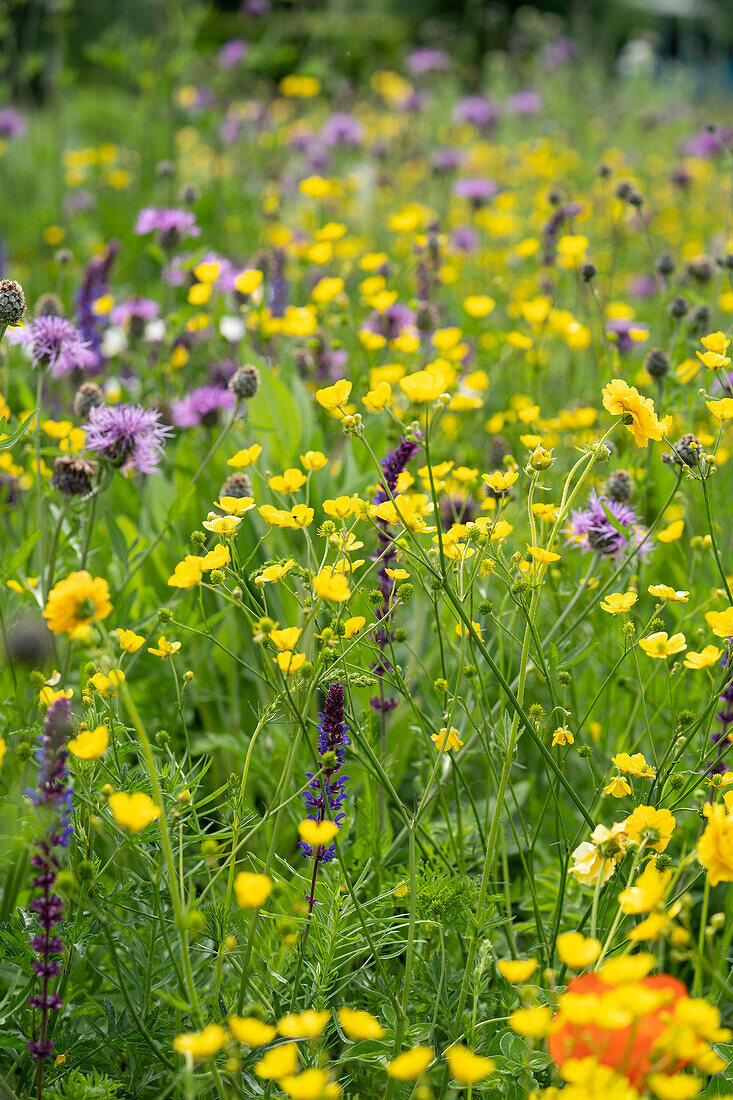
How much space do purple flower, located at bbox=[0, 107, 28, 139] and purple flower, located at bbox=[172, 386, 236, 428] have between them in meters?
3.90

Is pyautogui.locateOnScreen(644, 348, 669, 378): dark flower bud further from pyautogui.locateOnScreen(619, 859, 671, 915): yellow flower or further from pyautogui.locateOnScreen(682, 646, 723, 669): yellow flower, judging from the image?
pyautogui.locateOnScreen(619, 859, 671, 915): yellow flower

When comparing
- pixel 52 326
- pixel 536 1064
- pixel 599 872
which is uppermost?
pixel 52 326

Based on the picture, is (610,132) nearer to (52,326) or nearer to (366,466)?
(366,466)

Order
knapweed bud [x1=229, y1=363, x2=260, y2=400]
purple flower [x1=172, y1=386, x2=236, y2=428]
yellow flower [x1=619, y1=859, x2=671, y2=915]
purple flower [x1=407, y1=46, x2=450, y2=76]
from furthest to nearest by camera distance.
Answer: purple flower [x1=407, y1=46, x2=450, y2=76] < purple flower [x1=172, y1=386, x2=236, y2=428] < knapweed bud [x1=229, y1=363, x2=260, y2=400] < yellow flower [x1=619, y1=859, x2=671, y2=915]

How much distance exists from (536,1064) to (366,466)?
1.37 m

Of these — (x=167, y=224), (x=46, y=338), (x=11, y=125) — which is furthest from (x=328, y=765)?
(x=11, y=125)

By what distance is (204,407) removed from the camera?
7.20ft

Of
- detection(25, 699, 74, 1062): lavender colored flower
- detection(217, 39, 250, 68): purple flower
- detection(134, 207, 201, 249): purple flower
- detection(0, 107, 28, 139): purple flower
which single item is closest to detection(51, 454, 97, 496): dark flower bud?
detection(25, 699, 74, 1062): lavender colored flower

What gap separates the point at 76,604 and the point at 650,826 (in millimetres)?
625

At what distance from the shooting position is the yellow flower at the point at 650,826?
1.00 m

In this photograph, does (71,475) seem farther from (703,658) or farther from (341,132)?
(341,132)

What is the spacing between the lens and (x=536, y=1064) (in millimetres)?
1049

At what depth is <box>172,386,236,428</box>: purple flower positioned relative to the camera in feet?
7.22

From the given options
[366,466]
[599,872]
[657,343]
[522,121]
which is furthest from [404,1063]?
[522,121]
